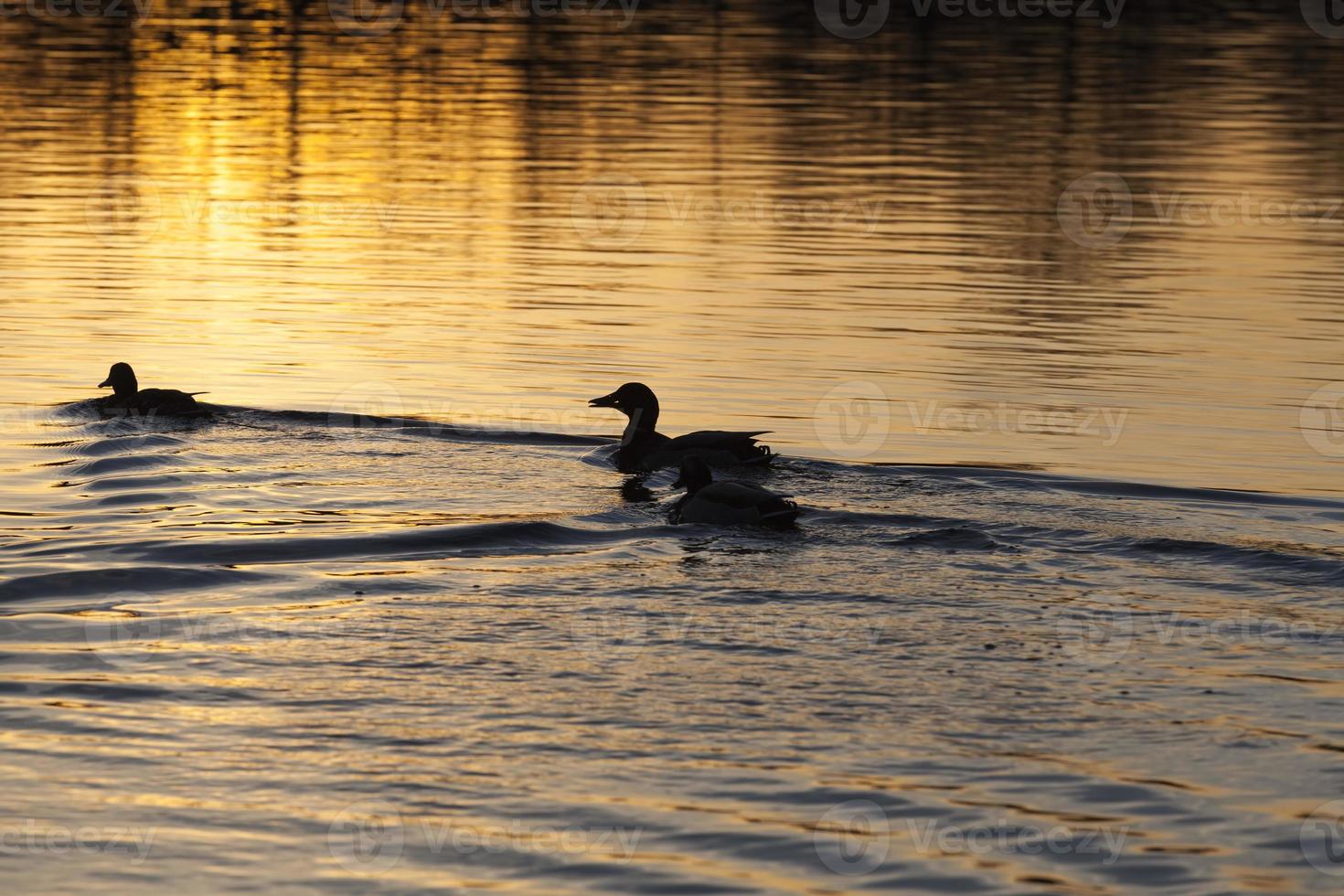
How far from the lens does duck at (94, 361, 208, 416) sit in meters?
17.6

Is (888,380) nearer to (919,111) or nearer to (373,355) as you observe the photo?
(373,355)

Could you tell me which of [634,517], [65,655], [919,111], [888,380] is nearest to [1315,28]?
[919,111]

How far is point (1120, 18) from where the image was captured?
7925 centimetres

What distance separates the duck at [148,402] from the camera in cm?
1762

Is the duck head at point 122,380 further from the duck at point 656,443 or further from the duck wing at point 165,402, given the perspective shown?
the duck at point 656,443

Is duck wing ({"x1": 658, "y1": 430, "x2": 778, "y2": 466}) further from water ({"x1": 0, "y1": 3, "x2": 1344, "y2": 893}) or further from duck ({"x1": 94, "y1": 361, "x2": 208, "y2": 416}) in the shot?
duck ({"x1": 94, "y1": 361, "x2": 208, "y2": 416})

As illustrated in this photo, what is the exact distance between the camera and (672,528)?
14.5 m

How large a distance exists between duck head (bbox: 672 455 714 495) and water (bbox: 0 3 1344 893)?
1.36 feet

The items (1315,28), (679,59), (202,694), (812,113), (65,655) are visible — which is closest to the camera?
(202,694)

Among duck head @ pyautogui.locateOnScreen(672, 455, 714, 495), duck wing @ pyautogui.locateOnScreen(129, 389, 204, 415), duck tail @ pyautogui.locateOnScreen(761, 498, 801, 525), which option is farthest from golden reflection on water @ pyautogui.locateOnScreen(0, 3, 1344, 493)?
duck tail @ pyautogui.locateOnScreen(761, 498, 801, 525)

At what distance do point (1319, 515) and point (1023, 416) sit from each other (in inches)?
169

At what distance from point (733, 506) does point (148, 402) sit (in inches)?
251

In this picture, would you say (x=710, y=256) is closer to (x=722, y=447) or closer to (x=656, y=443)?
(x=656, y=443)

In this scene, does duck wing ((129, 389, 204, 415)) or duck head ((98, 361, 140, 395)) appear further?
duck head ((98, 361, 140, 395))
